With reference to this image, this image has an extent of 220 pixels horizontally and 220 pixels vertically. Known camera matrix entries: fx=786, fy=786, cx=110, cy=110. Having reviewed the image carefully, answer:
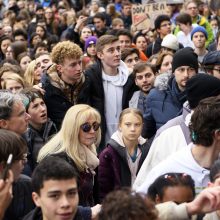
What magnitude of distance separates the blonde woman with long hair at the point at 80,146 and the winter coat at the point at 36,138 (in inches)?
26.5

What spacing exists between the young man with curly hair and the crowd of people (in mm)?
10

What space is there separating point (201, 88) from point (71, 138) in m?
1.05

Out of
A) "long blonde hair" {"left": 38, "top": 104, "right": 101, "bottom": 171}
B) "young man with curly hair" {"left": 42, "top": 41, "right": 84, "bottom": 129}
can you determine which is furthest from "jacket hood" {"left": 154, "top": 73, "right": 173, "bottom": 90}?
"long blonde hair" {"left": 38, "top": 104, "right": 101, "bottom": 171}

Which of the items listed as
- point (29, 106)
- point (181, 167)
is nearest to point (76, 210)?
point (181, 167)

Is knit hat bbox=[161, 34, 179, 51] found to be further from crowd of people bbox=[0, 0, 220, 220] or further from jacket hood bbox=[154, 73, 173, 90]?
jacket hood bbox=[154, 73, 173, 90]

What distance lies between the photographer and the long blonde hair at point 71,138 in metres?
5.77

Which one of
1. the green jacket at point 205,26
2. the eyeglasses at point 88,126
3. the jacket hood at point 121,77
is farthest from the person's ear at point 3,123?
the green jacket at point 205,26

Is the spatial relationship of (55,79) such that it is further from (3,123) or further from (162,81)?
(3,123)

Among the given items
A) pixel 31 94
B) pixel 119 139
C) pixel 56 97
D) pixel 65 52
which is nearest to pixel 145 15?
pixel 65 52

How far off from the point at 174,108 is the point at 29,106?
1.37 metres

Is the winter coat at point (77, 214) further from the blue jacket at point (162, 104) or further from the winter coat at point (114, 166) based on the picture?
the blue jacket at point (162, 104)

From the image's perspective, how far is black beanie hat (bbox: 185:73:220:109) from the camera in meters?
5.90

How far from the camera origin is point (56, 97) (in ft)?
26.1

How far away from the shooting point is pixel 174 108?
743 centimetres
